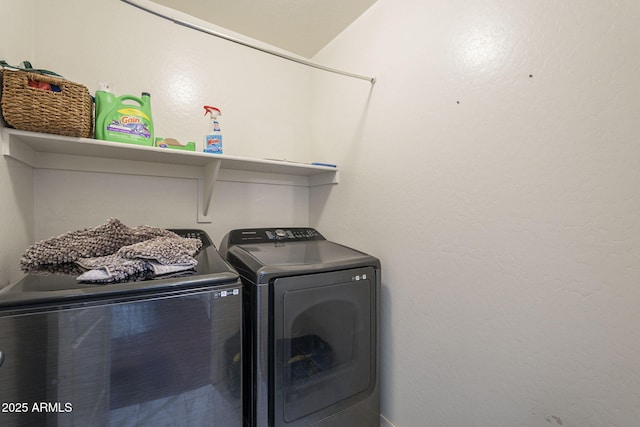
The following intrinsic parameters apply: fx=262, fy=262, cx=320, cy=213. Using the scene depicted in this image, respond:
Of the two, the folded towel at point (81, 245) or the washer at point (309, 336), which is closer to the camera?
the folded towel at point (81, 245)

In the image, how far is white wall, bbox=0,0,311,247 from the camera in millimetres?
1400

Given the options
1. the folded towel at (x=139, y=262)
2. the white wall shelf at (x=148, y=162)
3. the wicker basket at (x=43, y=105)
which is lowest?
the folded towel at (x=139, y=262)

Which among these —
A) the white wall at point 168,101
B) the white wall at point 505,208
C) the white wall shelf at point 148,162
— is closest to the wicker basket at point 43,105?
the white wall shelf at point 148,162

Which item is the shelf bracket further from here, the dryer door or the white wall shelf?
the dryer door

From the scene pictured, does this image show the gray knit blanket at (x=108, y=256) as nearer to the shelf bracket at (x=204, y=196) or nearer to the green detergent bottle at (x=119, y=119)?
the green detergent bottle at (x=119, y=119)

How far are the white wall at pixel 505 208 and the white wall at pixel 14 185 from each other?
5.44ft

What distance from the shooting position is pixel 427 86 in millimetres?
1330

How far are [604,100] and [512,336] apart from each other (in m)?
0.87

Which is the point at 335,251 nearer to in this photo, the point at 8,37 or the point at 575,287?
the point at 575,287

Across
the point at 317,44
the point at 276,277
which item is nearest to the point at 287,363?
the point at 276,277

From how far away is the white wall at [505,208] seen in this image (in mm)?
800

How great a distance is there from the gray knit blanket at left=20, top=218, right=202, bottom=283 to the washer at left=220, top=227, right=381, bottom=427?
315mm

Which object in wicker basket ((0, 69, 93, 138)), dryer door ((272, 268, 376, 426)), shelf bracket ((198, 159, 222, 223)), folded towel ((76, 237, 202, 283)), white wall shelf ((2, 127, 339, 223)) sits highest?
wicker basket ((0, 69, 93, 138))

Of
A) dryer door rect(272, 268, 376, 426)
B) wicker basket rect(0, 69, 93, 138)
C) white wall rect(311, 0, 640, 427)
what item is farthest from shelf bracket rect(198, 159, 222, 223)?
white wall rect(311, 0, 640, 427)
